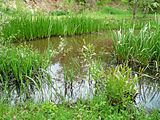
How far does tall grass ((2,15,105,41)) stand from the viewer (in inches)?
352

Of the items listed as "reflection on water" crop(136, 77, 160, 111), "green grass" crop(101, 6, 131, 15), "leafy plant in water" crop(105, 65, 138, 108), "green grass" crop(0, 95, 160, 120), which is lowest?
"reflection on water" crop(136, 77, 160, 111)

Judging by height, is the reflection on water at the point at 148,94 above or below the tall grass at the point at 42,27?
below

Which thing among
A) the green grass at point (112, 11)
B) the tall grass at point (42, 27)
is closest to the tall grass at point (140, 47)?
the tall grass at point (42, 27)

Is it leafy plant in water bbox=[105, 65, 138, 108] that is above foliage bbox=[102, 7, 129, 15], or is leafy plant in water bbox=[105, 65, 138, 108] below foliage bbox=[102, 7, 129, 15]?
above

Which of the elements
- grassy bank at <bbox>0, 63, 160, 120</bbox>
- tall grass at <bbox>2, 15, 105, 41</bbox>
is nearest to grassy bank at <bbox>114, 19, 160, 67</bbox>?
grassy bank at <bbox>0, 63, 160, 120</bbox>

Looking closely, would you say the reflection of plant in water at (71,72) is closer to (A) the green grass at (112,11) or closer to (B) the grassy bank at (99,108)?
(B) the grassy bank at (99,108)

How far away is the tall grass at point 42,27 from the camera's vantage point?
8941 millimetres

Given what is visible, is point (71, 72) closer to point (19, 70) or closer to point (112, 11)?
point (19, 70)

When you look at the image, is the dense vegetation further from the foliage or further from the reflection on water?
the foliage

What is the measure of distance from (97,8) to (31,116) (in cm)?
1182

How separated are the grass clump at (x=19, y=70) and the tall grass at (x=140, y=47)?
1.96 m

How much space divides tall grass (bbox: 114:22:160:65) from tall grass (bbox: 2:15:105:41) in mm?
2567

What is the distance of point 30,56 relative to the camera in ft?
20.2

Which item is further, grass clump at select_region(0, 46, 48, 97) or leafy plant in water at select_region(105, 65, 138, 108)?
grass clump at select_region(0, 46, 48, 97)
